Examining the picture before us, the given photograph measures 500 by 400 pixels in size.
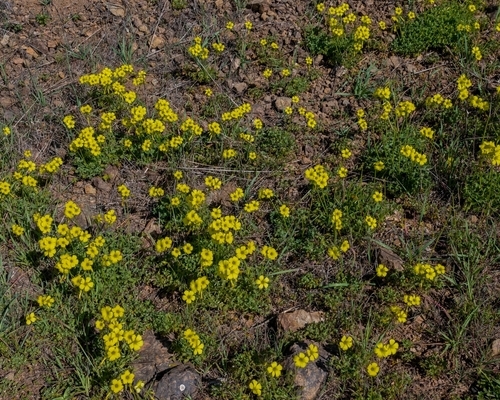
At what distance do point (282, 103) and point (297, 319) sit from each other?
2466 millimetres

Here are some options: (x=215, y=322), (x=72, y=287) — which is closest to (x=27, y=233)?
(x=72, y=287)

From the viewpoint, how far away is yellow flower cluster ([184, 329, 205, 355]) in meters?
4.43

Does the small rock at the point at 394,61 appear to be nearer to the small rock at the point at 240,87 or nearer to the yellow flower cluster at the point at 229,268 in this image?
the small rock at the point at 240,87

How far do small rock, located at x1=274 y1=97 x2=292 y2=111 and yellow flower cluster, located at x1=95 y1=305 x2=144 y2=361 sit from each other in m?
2.73

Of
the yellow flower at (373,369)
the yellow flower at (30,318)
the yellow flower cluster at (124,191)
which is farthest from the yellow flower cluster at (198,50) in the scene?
the yellow flower at (373,369)

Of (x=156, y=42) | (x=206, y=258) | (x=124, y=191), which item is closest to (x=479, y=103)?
(x=206, y=258)

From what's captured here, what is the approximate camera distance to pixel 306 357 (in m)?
4.29

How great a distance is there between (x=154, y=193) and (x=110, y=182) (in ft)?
2.20

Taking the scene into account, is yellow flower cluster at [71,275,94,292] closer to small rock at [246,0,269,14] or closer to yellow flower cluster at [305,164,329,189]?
yellow flower cluster at [305,164,329,189]

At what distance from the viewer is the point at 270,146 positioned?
5949 millimetres

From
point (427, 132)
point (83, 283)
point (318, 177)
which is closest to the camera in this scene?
point (83, 283)

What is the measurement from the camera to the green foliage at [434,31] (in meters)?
6.59

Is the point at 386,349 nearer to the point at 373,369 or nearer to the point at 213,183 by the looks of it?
the point at 373,369

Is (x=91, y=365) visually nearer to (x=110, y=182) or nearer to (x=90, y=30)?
(x=110, y=182)
